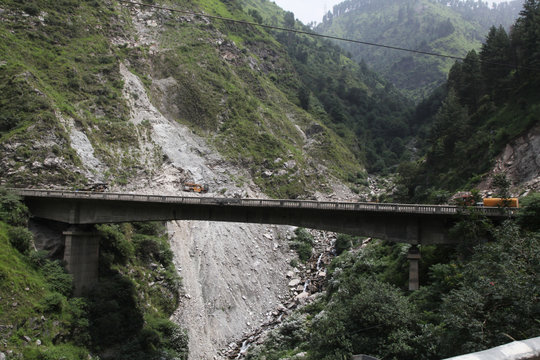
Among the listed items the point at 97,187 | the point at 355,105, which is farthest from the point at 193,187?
the point at 355,105

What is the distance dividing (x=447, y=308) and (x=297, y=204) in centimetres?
1306

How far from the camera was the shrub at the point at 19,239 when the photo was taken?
30688mm

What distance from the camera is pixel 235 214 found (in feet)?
105

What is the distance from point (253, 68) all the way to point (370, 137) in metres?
44.0

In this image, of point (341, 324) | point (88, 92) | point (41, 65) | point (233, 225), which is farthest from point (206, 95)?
point (341, 324)

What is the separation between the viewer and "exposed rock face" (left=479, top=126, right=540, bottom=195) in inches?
1437

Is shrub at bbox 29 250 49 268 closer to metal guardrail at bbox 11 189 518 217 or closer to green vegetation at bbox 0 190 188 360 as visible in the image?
green vegetation at bbox 0 190 188 360

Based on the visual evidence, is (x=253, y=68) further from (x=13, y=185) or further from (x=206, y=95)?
(x=13, y=185)

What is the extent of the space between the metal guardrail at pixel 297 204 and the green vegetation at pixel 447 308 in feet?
4.59

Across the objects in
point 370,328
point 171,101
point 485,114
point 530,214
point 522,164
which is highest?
point 171,101

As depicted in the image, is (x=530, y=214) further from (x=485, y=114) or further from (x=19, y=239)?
(x=19, y=239)

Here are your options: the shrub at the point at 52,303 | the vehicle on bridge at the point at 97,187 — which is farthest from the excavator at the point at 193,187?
the shrub at the point at 52,303

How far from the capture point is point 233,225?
176ft

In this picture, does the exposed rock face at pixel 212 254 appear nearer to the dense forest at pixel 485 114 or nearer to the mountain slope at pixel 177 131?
the mountain slope at pixel 177 131
